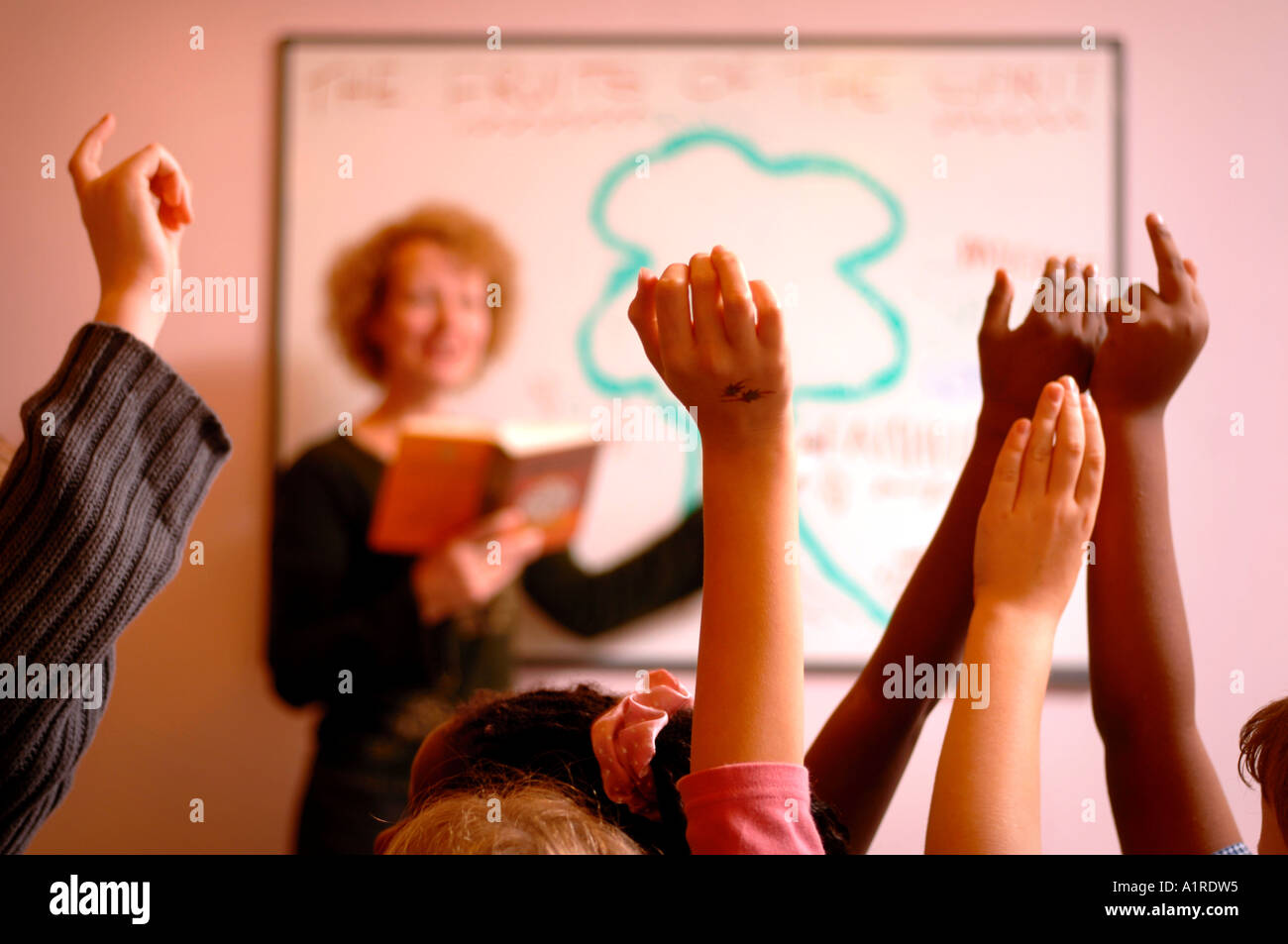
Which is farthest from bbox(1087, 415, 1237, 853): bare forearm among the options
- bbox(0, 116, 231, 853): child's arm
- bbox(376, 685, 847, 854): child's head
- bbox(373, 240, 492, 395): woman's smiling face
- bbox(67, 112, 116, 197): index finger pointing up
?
bbox(373, 240, 492, 395): woman's smiling face

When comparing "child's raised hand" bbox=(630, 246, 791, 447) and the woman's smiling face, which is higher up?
the woman's smiling face

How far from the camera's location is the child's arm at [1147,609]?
18.4 inches

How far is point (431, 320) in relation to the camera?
1234 millimetres

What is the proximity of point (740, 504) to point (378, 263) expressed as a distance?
3.21 feet

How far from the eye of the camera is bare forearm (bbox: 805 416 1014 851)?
0.52 metres

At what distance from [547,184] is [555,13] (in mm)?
243

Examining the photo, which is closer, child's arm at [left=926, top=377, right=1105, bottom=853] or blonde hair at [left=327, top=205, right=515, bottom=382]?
child's arm at [left=926, top=377, right=1105, bottom=853]

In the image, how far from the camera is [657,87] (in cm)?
126

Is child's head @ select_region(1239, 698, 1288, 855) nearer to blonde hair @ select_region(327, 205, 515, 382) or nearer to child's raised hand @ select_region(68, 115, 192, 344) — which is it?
child's raised hand @ select_region(68, 115, 192, 344)

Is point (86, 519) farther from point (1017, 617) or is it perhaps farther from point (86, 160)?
point (1017, 617)

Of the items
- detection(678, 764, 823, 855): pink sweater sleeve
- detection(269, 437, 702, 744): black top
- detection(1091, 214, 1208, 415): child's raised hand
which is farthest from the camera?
detection(269, 437, 702, 744): black top

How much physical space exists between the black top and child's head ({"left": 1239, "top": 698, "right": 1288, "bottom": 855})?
78 centimetres
